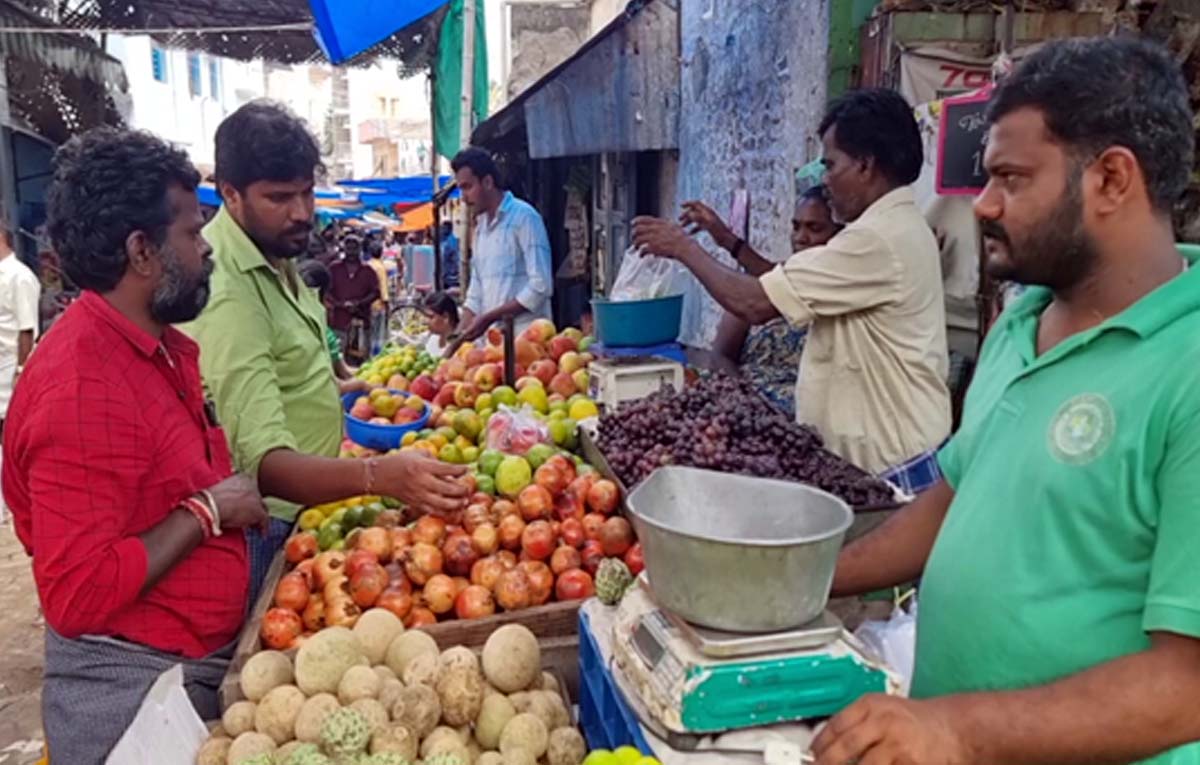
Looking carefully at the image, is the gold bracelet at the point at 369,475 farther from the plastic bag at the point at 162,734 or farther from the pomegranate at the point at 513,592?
the plastic bag at the point at 162,734

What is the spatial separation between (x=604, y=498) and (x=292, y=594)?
0.93 meters

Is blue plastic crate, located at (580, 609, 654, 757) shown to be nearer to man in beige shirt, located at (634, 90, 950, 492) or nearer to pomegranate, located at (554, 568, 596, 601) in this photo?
pomegranate, located at (554, 568, 596, 601)

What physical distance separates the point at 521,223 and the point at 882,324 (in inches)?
145

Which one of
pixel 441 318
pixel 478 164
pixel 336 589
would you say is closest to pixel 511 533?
pixel 336 589

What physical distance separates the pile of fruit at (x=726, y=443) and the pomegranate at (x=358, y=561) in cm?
80

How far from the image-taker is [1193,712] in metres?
1.17

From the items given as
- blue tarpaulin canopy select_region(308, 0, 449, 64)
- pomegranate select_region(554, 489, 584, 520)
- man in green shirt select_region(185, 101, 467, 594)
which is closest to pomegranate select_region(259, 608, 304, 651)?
man in green shirt select_region(185, 101, 467, 594)

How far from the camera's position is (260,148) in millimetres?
2525

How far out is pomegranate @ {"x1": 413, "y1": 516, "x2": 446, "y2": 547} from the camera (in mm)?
2555

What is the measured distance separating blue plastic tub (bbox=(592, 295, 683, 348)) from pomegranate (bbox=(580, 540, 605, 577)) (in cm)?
130

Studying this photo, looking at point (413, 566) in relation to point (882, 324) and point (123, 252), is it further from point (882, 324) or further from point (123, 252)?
point (882, 324)

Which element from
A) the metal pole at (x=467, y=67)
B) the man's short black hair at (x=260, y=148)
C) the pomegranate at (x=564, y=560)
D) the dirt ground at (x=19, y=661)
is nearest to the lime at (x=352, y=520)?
the pomegranate at (x=564, y=560)

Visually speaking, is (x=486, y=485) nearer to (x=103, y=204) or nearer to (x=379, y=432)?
(x=379, y=432)

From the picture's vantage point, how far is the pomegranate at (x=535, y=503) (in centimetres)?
268
